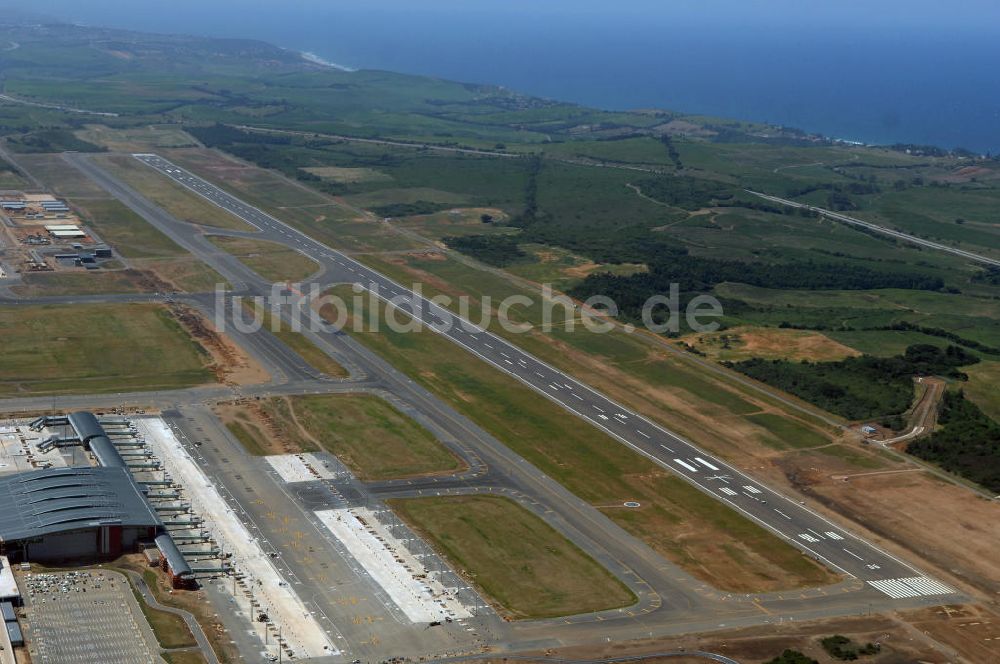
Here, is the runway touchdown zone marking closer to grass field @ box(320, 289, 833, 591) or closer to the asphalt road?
the asphalt road

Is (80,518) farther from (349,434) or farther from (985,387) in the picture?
(985,387)

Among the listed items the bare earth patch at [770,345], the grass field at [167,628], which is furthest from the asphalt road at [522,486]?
the bare earth patch at [770,345]

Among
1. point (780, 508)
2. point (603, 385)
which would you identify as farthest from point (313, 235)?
point (780, 508)

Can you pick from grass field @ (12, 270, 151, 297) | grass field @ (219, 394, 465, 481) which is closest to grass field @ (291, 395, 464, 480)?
grass field @ (219, 394, 465, 481)

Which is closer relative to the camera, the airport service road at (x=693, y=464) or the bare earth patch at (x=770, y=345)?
the airport service road at (x=693, y=464)

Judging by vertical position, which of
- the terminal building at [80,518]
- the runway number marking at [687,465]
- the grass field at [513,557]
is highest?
the terminal building at [80,518]

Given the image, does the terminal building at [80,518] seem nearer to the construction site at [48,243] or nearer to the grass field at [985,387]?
the construction site at [48,243]
